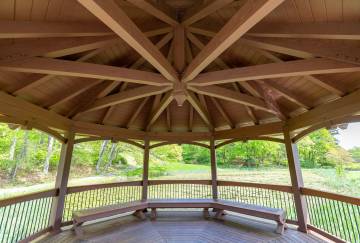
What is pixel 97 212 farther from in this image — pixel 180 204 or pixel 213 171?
pixel 213 171

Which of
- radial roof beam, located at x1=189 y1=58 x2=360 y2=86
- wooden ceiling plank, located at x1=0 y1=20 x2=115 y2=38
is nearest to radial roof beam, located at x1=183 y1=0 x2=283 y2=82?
radial roof beam, located at x1=189 y1=58 x2=360 y2=86

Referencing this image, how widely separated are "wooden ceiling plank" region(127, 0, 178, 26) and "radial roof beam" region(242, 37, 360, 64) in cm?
197

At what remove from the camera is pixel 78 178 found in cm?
1227

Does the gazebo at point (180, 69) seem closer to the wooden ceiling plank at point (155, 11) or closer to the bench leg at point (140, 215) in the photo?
the wooden ceiling plank at point (155, 11)

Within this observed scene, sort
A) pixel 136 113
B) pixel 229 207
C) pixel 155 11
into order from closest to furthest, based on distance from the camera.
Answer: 1. pixel 155 11
2. pixel 229 207
3. pixel 136 113

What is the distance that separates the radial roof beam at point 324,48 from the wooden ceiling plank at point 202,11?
107 cm

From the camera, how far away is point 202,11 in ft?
10.7

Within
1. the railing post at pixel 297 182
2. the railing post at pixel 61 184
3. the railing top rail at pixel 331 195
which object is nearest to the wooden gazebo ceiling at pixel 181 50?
the railing post at pixel 297 182

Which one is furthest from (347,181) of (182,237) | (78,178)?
(78,178)

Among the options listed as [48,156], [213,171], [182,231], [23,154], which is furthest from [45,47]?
[23,154]

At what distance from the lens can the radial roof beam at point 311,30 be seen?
2.37 metres

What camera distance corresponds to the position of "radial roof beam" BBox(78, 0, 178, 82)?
5.61ft

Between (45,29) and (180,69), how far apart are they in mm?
2175

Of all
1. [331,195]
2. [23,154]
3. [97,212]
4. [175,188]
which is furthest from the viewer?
[23,154]
